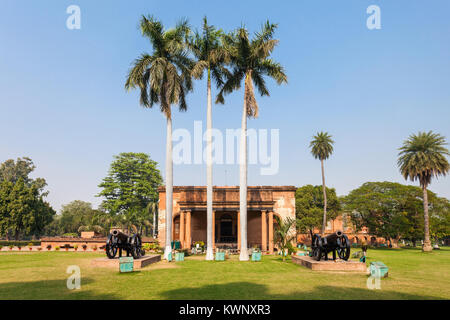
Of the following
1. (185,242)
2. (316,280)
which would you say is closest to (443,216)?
(185,242)

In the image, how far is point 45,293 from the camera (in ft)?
34.3

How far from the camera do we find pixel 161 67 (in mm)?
24031

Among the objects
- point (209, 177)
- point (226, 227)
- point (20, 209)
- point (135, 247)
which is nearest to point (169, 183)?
point (209, 177)

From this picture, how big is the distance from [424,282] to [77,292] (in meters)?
13.4

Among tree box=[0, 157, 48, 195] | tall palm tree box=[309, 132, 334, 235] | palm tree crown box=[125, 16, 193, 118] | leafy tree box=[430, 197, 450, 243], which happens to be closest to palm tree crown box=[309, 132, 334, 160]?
tall palm tree box=[309, 132, 334, 235]

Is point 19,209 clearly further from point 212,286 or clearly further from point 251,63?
point 212,286

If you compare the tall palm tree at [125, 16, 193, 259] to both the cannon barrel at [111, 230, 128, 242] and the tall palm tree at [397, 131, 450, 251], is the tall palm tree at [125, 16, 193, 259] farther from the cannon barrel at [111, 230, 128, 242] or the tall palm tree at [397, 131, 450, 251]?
the tall palm tree at [397, 131, 450, 251]

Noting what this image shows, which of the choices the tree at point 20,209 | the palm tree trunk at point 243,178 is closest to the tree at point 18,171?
the tree at point 20,209

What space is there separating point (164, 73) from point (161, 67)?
741mm

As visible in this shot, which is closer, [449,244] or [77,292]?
[77,292]

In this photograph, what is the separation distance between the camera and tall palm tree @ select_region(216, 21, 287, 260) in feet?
81.6

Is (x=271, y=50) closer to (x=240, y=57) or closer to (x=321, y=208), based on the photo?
(x=240, y=57)

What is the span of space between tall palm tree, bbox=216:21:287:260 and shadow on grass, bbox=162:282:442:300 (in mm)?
12602
